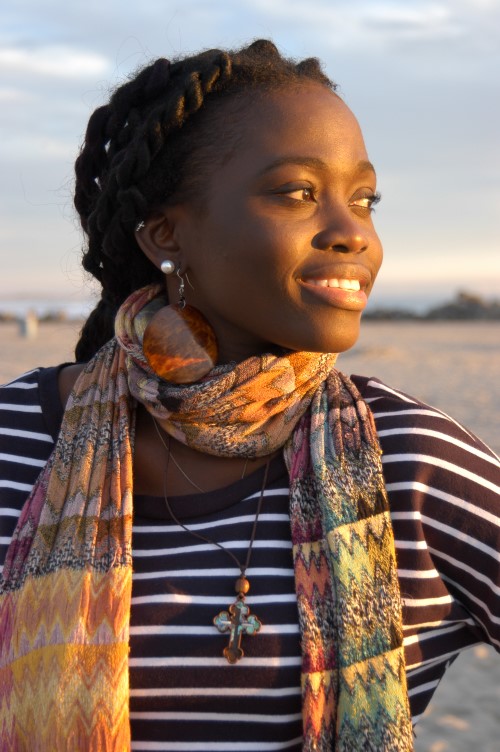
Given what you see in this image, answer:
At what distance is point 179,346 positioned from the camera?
2061 mm

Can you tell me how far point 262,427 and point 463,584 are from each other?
55 centimetres

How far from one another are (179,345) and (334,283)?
0.39 meters

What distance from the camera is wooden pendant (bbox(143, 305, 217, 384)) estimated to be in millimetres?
2045

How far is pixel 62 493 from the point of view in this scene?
211 cm

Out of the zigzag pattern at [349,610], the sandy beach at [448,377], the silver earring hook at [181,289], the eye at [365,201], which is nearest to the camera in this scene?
the zigzag pattern at [349,610]

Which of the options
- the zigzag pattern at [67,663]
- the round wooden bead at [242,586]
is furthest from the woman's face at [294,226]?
the zigzag pattern at [67,663]

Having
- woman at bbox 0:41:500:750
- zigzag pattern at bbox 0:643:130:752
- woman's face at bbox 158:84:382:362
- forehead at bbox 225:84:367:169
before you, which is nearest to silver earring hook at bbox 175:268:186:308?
woman at bbox 0:41:500:750

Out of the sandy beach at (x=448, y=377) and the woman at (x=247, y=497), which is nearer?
the woman at (x=247, y=497)

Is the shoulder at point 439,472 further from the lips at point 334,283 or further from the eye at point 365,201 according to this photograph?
the eye at point 365,201

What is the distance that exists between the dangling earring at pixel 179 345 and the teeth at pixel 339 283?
1.01 ft

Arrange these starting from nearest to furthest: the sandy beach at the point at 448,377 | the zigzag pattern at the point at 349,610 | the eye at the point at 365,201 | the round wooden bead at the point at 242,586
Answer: the zigzag pattern at the point at 349,610 < the round wooden bead at the point at 242,586 < the eye at the point at 365,201 < the sandy beach at the point at 448,377

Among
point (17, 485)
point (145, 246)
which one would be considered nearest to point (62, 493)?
point (17, 485)

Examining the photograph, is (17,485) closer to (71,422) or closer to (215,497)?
(71,422)

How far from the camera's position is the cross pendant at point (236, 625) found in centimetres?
184
